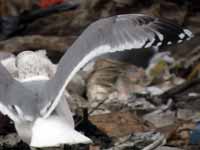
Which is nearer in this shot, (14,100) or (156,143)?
(14,100)

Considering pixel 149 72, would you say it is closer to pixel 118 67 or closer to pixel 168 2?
pixel 118 67

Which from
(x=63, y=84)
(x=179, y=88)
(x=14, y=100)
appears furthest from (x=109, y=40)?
(x=179, y=88)

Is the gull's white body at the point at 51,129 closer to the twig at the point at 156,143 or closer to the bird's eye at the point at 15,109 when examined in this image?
the bird's eye at the point at 15,109

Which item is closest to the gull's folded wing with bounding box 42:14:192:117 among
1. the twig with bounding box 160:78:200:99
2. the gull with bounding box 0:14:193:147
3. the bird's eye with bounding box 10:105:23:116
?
the gull with bounding box 0:14:193:147

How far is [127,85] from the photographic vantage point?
594 cm

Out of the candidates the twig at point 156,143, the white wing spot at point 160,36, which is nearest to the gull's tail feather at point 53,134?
the twig at point 156,143

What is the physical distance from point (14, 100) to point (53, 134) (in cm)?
32

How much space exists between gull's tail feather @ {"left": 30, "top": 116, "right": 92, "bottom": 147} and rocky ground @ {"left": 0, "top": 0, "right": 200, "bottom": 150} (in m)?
0.60

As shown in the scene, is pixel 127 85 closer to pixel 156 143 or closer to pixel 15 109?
pixel 156 143

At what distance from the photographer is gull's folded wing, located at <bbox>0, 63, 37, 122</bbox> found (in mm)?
3990

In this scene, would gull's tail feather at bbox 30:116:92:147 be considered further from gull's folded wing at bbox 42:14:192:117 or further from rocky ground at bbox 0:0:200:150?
rocky ground at bbox 0:0:200:150

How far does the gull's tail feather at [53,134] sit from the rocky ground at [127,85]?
597 mm

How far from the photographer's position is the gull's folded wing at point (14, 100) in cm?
399

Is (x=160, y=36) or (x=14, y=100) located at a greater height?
(x=160, y=36)
